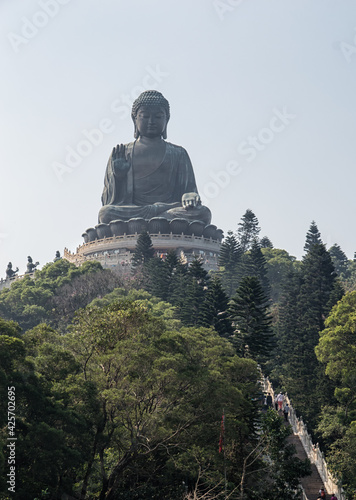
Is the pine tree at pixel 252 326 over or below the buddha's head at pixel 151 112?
below

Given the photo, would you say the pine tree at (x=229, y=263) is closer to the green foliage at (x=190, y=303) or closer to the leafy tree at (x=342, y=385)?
the green foliage at (x=190, y=303)

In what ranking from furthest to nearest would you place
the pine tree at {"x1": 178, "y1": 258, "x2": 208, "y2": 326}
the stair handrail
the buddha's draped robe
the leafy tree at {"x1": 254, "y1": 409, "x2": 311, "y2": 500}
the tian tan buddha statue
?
the tian tan buddha statue, the buddha's draped robe, the pine tree at {"x1": 178, "y1": 258, "x2": 208, "y2": 326}, the stair handrail, the leafy tree at {"x1": 254, "y1": 409, "x2": 311, "y2": 500}

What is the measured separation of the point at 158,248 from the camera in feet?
171

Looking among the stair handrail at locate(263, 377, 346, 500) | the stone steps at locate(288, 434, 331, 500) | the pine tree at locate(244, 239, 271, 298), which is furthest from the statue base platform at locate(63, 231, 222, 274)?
the stone steps at locate(288, 434, 331, 500)

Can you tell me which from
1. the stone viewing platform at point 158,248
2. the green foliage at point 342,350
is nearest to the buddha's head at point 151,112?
the stone viewing platform at point 158,248

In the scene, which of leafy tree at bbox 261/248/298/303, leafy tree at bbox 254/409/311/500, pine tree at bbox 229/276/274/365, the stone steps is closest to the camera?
leafy tree at bbox 254/409/311/500

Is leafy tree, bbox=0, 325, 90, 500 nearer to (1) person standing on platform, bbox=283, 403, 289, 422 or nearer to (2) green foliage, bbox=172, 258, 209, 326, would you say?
(1) person standing on platform, bbox=283, 403, 289, 422

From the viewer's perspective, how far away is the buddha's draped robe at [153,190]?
180 feet

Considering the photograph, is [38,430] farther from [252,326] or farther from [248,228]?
[248,228]

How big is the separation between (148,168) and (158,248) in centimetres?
811

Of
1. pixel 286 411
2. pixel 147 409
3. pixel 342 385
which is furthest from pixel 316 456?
pixel 147 409

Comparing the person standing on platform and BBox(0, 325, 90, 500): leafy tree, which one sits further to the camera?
the person standing on platform

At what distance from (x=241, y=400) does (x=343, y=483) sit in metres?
3.61

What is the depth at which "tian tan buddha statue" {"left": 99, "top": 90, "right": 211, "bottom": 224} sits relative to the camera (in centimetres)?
5678
